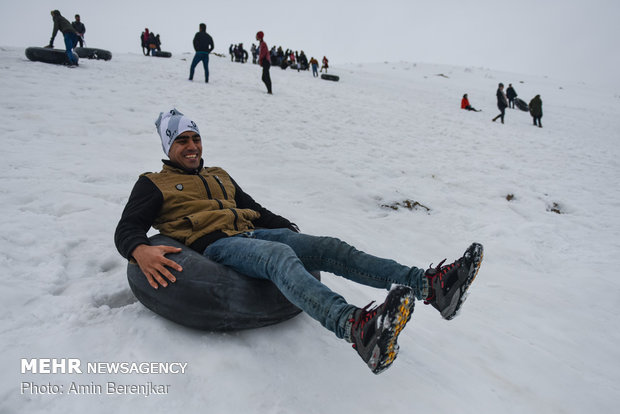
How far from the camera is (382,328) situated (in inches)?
62.7

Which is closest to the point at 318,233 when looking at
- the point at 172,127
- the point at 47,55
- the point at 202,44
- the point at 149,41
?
the point at 172,127

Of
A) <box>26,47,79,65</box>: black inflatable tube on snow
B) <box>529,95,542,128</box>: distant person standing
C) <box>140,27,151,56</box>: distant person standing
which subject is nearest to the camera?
<box>26,47,79,65</box>: black inflatable tube on snow

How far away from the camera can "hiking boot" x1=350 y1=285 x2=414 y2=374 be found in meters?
1.60

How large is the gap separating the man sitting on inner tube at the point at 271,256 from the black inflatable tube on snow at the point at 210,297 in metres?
0.07

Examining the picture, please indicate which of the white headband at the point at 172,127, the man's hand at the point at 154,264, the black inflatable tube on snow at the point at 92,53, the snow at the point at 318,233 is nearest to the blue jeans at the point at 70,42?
the snow at the point at 318,233

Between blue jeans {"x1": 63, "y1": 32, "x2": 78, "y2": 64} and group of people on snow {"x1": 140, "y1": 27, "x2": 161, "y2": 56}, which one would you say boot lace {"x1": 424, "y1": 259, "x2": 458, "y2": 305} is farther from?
group of people on snow {"x1": 140, "y1": 27, "x2": 161, "y2": 56}

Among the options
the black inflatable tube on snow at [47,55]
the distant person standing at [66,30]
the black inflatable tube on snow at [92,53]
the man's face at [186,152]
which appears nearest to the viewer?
the man's face at [186,152]

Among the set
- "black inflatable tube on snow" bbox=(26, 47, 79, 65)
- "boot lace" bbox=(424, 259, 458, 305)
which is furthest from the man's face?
"black inflatable tube on snow" bbox=(26, 47, 79, 65)

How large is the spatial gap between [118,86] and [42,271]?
9183 millimetres

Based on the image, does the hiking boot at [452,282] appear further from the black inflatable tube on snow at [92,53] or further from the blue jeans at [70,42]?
the black inflatable tube on snow at [92,53]

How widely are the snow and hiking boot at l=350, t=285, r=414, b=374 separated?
384 mm

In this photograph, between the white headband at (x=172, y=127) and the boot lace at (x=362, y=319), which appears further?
the white headband at (x=172, y=127)

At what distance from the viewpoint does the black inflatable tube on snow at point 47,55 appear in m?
11.3

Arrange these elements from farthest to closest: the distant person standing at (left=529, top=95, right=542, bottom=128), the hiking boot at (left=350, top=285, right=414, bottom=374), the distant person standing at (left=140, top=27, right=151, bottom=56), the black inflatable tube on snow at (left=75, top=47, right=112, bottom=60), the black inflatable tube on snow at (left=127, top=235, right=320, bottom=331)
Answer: the distant person standing at (left=140, top=27, right=151, bottom=56) < the distant person standing at (left=529, top=95, right=542, bottom=128) < the black inflatable tube on snow at (left=75, top=47, right=112, bottom=60) < the black inflatable tube on snow at (left=127, top=235, right=320, bottom=331) < the hiking boot at (left=350, top=285, right=414, bottom=374)
